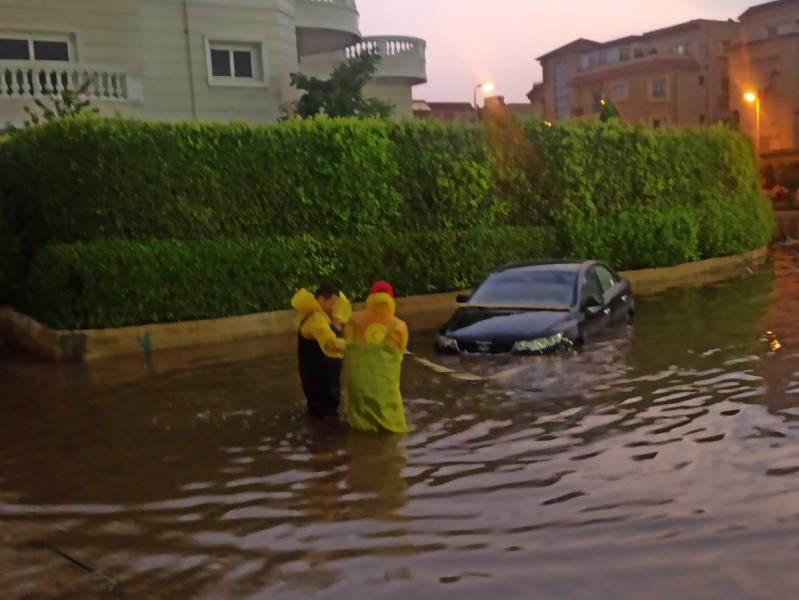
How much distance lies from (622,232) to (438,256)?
19.5ft

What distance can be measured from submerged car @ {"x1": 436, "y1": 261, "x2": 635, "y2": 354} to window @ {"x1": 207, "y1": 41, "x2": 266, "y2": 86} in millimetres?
12877

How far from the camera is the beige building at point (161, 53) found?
20266 millimetres

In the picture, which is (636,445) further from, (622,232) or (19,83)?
(19,83)

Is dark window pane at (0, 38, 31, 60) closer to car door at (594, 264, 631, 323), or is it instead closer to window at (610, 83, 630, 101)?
car door at (594, 264, 631, 323)

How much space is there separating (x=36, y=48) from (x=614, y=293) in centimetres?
1556

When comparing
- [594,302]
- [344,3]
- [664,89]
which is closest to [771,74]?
[664,89]

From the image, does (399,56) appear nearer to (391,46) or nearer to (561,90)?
(391,46)

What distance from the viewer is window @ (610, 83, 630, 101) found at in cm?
6400

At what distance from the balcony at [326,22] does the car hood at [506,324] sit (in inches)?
650

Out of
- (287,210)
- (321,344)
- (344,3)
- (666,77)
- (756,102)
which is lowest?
(321,344)

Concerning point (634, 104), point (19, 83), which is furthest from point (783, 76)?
point (19, 83)

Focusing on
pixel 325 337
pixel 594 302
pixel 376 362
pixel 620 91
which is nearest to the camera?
pixel 376 362

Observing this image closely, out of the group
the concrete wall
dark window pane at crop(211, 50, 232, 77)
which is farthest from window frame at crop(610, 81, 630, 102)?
dark window pane at crop(211, 50, 232, 77)

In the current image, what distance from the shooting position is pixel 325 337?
8.34m
